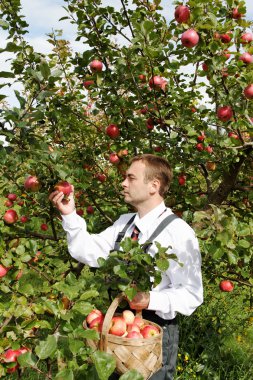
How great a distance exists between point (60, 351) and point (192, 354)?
89.8 inches

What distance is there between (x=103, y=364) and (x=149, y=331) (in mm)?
436

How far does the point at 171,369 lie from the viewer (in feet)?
6.44

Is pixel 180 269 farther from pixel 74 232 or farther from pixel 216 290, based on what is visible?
pixel 216 290

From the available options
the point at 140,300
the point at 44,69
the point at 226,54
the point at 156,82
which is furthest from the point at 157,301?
the point at 156,82

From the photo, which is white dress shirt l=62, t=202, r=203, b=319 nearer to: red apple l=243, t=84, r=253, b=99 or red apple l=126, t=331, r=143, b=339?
red apple l=126, t=331, r=143, b=339

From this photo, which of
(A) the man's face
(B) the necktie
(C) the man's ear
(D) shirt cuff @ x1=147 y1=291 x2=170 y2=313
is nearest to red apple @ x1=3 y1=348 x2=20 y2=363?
(D) shirt cuff @ x1=147 y1=291 x2=170 y2=313

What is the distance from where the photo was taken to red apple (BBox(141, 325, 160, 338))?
5.72 feet

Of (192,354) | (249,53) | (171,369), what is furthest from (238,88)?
(192,354)

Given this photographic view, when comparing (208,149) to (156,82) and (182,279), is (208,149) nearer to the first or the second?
(156,82)

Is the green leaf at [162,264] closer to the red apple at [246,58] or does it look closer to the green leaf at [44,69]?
the green leaf at [44,69]

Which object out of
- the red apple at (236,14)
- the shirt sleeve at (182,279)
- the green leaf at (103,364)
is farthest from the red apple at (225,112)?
the green leaf at (103,364)

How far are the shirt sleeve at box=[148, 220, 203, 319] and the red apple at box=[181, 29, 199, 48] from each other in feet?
3.07

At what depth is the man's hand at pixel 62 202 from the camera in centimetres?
222

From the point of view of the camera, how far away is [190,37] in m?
2.15
